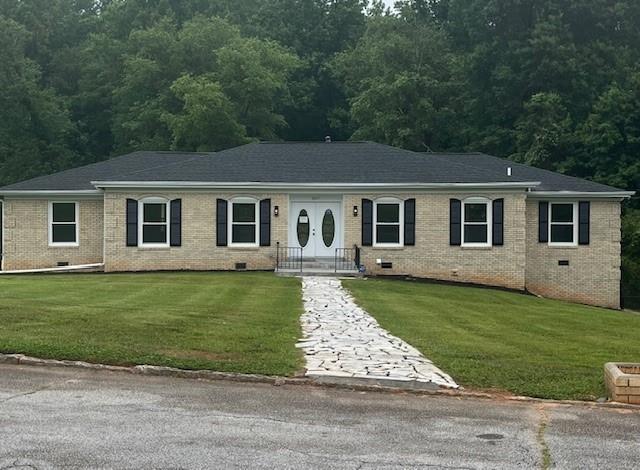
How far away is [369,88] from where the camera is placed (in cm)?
4891

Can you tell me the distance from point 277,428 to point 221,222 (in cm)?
1933

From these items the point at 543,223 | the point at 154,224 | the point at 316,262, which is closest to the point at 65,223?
the point at 154,224

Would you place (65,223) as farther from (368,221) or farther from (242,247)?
(368,221)

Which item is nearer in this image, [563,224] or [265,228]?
[265,228]

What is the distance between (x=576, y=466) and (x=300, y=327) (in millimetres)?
7615

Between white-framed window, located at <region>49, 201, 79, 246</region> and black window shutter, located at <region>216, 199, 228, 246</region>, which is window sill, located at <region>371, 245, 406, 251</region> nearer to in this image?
black window shutter, located at <region>216, 199, 228, 246</region>

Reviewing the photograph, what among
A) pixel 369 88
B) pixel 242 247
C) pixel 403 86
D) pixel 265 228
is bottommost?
pixel 242 247

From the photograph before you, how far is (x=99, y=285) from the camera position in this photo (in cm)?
2025

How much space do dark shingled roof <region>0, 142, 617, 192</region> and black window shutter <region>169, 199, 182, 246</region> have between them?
33.6 inches

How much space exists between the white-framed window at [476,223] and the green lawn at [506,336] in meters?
2.78

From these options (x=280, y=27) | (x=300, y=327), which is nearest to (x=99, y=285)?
(x=300, y=327)

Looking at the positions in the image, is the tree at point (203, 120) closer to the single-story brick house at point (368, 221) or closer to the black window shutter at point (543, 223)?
the single-story brick house at point (368, 221)

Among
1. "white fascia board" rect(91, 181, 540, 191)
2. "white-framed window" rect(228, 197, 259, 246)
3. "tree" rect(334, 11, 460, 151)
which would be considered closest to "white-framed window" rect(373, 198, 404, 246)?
"white fascia board" rect(91, 181, 540, 191)

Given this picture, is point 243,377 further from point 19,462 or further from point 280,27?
point 280,27
